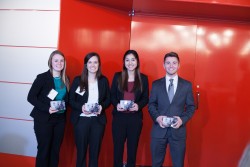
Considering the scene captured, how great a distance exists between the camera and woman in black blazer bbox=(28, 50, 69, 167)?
10.1ft

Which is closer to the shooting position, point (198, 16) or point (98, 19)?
point (98, 19)

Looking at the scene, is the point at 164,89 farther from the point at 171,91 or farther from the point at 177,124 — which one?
the point at 177,124

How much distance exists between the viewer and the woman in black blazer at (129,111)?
325 centimetres

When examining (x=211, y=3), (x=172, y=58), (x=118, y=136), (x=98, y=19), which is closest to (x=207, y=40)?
(x=211, y=3)

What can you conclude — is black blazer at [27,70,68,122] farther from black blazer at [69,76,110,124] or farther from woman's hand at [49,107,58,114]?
black blazer at [69,76,110,124]

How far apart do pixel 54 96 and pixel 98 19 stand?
4.68 ft

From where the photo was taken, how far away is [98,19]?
3.92 meters

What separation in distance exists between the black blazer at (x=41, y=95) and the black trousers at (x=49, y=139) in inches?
3.3

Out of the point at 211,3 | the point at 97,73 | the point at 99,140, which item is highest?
the point at 211,3

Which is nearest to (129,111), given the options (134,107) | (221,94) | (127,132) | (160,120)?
(134,107)

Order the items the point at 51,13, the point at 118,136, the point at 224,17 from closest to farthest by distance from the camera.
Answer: the point at 118,136, the point at 51,13, the point at 224,17

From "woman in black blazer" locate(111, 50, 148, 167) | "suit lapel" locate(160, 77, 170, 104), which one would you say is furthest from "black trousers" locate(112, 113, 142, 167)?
"suit lapel" locate(160, 77, 170, 104)

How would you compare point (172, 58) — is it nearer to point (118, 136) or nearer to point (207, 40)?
point (118, 136)

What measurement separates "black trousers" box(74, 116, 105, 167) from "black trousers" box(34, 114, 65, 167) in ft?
0.69
